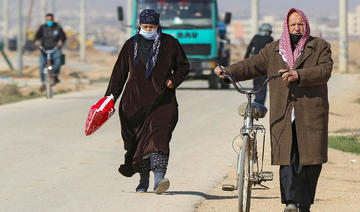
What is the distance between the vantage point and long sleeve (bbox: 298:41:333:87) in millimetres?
7488

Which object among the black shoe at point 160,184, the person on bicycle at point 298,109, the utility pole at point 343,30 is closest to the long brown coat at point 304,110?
the person on bicycle at point 298,109

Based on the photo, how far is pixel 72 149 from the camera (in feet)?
42.5

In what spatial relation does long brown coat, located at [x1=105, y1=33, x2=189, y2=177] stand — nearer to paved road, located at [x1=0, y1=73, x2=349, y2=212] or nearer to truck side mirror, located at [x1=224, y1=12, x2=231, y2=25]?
paved road, located at [x1=0, y1=73, x2=349, y2=212]

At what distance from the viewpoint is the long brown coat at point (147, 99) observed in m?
9.20

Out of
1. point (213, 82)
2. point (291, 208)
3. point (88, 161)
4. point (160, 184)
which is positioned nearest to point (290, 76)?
point (291, 208)

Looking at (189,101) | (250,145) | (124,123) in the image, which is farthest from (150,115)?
(189,101)

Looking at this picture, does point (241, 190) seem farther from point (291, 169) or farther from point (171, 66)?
point (171, 66)

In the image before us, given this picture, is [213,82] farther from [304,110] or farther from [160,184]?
[304,110]

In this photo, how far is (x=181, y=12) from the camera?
26.2 metres

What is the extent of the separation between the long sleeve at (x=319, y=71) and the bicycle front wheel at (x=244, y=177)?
590 mm

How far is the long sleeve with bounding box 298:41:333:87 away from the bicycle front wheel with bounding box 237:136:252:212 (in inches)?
23.2

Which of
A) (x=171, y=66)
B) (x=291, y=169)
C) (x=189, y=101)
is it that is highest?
(x=171, y=66)

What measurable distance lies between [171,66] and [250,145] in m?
1.89

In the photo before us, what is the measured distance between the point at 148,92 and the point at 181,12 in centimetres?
1714
